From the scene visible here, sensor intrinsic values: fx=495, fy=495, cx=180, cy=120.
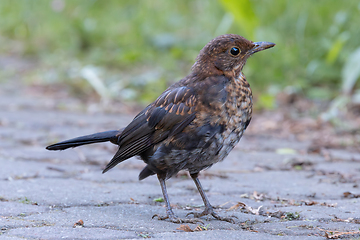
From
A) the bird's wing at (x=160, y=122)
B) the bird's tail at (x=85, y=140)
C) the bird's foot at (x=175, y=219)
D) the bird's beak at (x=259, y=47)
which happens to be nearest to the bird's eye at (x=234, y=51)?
the bird's beak at (x=259, y=47)

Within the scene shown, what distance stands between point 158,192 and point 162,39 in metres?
6.39

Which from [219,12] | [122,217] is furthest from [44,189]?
[219,12]

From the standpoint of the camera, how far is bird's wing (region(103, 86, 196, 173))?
3273mm

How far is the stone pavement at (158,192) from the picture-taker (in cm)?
277

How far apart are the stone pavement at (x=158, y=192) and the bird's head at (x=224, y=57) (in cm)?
92

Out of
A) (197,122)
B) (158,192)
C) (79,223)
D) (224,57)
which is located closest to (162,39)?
(158,192)

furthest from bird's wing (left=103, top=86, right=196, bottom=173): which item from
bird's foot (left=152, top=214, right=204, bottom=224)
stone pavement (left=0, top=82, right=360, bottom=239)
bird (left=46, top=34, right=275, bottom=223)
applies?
bird's foot (left=152, top=214, right=204, bottom=224)

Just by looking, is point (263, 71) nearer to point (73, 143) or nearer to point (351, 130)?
point (351, 130)

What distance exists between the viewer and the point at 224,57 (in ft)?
11.4

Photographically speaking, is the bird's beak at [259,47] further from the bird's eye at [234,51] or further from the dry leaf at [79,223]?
the dry leaf at [79,223]

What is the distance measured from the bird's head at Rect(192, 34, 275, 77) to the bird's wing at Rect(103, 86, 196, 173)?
0.74 feet

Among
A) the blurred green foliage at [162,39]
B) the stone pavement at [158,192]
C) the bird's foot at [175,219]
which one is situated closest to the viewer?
the stone pavement at [158,192]

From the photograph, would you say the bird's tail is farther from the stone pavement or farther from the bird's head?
the bird's head

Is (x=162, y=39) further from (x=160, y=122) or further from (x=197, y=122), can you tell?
(x=197, y=122)
